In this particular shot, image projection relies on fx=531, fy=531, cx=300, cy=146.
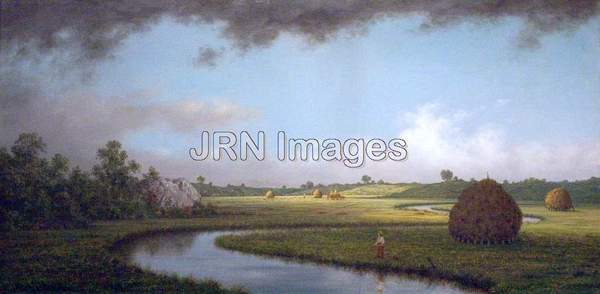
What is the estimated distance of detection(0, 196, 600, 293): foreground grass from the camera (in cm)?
1681

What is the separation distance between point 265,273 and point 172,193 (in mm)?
26527

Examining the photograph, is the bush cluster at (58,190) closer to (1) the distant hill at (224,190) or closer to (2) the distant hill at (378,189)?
(1) the distant hill at (224,190)

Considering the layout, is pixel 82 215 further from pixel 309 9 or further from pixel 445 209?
pixel 445 209

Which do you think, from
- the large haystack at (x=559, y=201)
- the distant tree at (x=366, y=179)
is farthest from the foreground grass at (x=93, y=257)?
the distant tree at (x=366, y=179)

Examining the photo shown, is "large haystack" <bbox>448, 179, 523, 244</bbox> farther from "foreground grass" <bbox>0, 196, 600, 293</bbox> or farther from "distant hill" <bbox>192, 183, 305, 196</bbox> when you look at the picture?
"distant hill" <bbox>192, 183, 305, 196</bbox>

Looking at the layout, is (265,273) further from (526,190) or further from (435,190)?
(435,190)

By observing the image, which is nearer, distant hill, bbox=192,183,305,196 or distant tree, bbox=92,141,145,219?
distant tree, bbox=92,141,145,219

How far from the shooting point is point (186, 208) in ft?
143

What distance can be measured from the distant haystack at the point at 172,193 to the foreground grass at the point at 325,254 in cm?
562

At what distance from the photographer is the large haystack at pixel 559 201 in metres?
48.1

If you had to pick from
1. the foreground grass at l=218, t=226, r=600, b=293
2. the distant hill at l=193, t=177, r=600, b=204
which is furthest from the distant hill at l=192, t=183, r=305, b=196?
the foreground grass at l=218, t=226, r=600, b=293

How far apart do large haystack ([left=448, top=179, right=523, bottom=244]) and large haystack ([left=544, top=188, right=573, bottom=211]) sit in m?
25.4

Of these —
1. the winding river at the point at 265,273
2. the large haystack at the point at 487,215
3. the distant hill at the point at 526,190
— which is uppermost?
the distant hill at the point at 526,190

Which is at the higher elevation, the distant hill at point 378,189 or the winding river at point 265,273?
the distant hill at point 378,189
